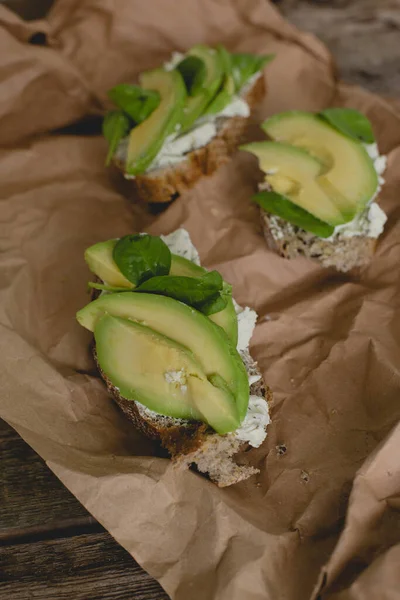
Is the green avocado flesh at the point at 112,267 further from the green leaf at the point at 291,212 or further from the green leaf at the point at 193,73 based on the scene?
the green leaf at the point at 193,73

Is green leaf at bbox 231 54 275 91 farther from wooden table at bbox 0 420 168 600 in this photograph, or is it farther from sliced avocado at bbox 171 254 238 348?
wooden table at bbox 0 420 168 600

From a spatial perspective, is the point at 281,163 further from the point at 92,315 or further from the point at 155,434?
the point at 155,434

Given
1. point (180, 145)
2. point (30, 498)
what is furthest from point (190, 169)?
point (30, 498)

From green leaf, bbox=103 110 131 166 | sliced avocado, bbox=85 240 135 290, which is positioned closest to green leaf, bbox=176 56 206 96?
green leaf, bbox=103 110 131 166

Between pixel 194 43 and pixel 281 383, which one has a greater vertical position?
pixel 194 43

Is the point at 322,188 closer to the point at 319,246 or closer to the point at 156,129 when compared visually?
the point at 319,246

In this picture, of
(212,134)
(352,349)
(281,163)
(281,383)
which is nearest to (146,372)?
(281,383)

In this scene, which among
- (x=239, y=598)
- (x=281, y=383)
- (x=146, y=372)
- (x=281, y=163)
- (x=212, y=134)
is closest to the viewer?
(x=239, y=598)
